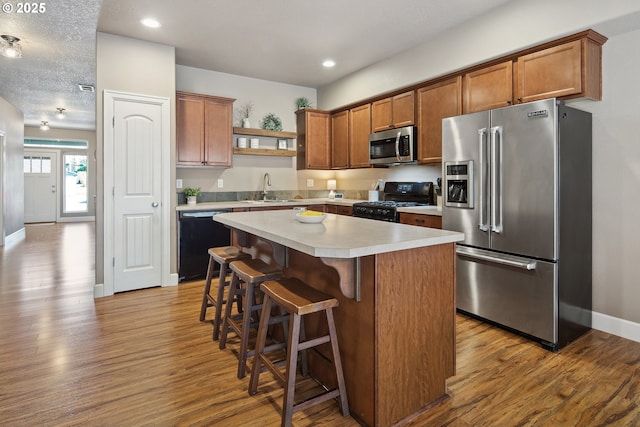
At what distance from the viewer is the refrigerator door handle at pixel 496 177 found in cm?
289

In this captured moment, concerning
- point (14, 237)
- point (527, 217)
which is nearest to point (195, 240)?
point (527, 217)

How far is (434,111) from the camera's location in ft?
13.0

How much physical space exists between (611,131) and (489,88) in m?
1.02

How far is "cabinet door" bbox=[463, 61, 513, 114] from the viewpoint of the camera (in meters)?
3.25

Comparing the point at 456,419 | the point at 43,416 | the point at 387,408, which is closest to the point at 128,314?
the point at 43,416

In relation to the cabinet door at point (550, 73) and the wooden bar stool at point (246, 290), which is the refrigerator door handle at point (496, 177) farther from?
the wooden bar stool at point (246, 290)

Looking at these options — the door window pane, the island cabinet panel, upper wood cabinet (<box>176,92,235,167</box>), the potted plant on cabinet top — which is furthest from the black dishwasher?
the door window pane

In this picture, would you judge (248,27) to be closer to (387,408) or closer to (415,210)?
(415,210)

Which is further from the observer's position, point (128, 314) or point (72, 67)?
point (72, 67)

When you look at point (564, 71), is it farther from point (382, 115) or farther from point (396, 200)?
point (396, 200)

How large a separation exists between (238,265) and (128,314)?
61.5 inches

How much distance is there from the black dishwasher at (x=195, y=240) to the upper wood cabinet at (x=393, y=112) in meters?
2.32

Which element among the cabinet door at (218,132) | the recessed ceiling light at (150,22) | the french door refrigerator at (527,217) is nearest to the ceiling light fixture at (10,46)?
the recessed ceiling light at (150,22)

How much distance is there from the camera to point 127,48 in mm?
3902
